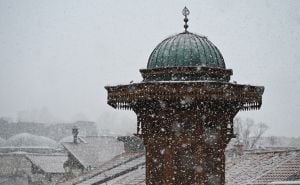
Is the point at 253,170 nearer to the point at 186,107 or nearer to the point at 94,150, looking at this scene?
the point at 186,107

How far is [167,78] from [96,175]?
16.0 m

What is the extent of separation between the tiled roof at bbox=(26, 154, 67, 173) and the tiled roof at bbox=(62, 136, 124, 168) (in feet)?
11.5

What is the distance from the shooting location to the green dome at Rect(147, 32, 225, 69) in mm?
3920

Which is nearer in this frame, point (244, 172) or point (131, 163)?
point (244, 172)

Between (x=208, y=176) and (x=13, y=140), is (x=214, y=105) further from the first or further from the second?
(x=13, y=140)

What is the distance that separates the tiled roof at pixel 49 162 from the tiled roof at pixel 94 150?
3.51m

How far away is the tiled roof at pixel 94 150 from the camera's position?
108ft

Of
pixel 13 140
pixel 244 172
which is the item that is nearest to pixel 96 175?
pixel 244 172

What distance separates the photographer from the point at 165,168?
3861 millimetres

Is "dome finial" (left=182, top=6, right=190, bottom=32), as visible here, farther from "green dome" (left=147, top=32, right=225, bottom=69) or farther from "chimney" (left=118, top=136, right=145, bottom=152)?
"chimney" (left=118, top=136, right=145, bottom=152)

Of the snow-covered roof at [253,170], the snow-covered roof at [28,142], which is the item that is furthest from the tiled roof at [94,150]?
the snow-covered roof at [28,142]

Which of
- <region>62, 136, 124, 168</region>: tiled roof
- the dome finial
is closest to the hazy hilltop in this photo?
<region>62, 136, 124, 168</region>: tiled roof

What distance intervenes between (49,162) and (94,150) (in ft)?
24.9

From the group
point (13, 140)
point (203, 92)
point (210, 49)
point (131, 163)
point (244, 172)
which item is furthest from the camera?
point (13, 140)
